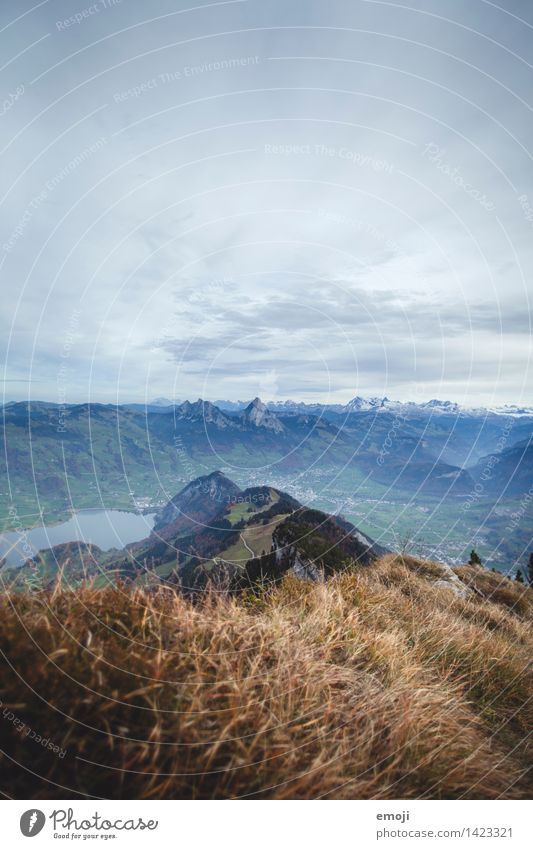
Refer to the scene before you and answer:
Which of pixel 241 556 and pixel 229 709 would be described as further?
pixel 241 556

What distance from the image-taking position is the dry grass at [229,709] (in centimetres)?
309

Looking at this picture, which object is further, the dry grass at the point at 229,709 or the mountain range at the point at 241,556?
the mountain range at the point at 241,556

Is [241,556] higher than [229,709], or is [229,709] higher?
[229,709]

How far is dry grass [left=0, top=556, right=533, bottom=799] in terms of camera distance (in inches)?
121

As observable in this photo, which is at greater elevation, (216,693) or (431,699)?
(216,693)

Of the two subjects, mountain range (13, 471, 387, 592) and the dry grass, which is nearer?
the dry grass

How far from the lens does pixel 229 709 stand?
3531 millimetres

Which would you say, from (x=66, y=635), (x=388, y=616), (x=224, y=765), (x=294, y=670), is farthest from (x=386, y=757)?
(x=388, y=616)

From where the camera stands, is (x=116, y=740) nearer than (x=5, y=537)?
Yes

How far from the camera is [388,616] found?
7332mm

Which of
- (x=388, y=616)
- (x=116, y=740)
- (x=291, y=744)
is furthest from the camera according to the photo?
(x=388, y=616)
